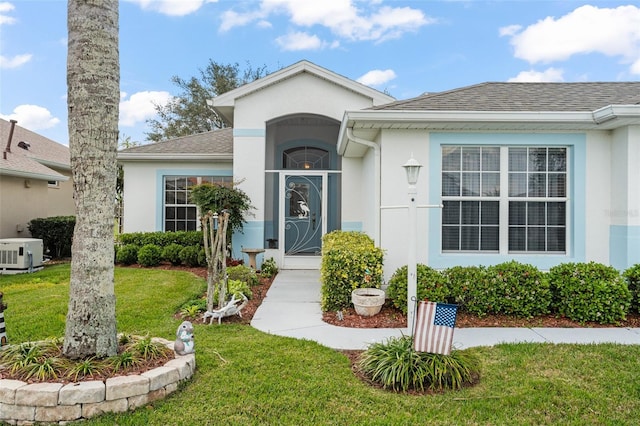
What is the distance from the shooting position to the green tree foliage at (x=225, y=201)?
9.53 meters

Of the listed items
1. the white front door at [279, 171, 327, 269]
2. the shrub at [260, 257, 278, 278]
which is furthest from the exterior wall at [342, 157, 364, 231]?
A: the shrub at [260, 257, 278, 278]

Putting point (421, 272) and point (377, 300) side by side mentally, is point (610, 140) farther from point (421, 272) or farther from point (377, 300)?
point (377, 300)

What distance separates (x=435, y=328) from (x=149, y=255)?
29.6 feet

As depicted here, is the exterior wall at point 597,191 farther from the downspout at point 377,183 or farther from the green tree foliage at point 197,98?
the green tree foliage at point 197,98

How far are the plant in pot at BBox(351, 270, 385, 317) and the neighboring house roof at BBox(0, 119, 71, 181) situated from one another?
11234 millimetres

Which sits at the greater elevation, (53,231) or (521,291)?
(53,231)

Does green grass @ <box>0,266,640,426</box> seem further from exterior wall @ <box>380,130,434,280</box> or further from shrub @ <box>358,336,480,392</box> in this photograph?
exterior wall @ <box>380,130,434,280</box>

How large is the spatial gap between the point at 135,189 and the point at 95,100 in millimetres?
8843

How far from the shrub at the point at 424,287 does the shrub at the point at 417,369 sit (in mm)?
1761

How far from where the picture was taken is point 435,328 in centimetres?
336

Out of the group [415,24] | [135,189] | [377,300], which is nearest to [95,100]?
[377,300]

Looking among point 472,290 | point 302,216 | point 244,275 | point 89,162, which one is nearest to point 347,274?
point 472,290

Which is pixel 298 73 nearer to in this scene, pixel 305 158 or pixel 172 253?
pixel 305 158

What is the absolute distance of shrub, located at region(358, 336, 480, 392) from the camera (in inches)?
136
